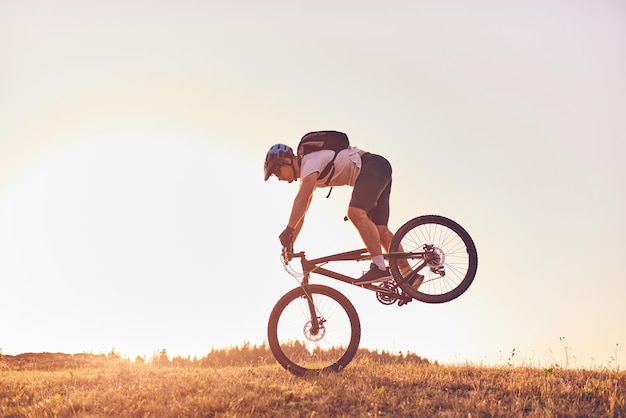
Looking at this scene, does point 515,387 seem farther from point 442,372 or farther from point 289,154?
point 289,154

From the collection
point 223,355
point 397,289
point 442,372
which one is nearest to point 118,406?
point 397,289

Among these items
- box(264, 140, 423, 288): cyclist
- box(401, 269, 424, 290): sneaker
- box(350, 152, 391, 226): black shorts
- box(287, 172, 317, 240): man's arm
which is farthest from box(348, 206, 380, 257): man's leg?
box(287, 172, 317, 240): man's arm

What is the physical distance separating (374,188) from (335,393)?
3.07 metres

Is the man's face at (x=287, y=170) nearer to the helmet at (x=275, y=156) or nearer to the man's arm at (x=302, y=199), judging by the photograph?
the helmet at (x=275, y=156)

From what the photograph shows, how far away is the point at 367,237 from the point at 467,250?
1.54 meters

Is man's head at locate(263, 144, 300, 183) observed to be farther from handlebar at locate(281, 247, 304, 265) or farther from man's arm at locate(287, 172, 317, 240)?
handlebar at locate(281, 247, 304, 265)

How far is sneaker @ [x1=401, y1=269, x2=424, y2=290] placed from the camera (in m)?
8.92

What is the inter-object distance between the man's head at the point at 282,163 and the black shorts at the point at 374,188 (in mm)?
984

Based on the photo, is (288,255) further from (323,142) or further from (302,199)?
(323,142)

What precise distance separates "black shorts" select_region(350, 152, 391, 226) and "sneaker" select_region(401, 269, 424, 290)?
0.97 metres

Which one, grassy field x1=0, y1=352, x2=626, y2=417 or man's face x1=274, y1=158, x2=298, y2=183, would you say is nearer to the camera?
grassy field x1=0, y1=352, x2=626, y2=417

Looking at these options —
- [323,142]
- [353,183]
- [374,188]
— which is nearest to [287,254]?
[353,183]

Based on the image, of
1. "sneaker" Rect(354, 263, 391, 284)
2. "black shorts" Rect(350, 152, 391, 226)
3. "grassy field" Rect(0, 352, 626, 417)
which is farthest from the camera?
"black shorts" Rect(350, 152, 391, 226)

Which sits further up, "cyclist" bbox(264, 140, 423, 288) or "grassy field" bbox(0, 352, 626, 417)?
"cyclist" bbox(264, 140, 423, 288)
